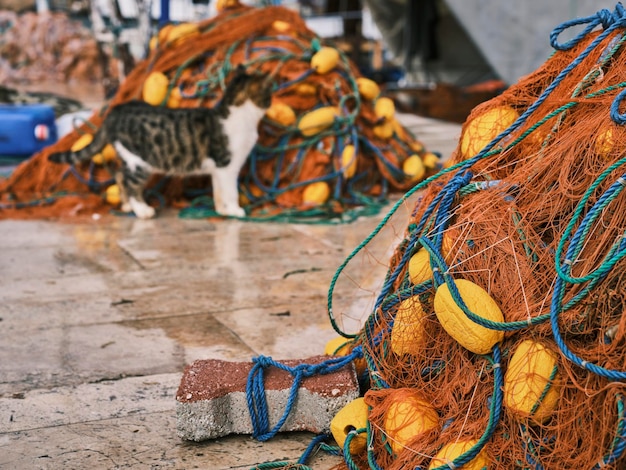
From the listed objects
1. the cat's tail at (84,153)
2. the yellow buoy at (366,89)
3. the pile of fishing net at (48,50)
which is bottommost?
the pile of fishing net at (48,50)

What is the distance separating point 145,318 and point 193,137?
7.78 feet

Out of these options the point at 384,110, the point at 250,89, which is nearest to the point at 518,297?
the point at 250,89

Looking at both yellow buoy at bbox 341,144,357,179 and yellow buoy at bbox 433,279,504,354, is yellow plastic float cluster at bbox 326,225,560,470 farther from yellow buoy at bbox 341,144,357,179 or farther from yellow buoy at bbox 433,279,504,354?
yellow buoy at bbox 341,144,357,179

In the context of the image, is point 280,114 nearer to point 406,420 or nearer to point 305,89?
point 305,89

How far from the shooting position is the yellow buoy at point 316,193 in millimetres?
6359

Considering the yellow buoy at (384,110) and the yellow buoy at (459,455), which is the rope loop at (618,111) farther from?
the yellow buoy at (384,110)

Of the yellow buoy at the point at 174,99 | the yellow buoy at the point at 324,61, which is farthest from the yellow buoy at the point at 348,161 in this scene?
the yellow buoy at the point at 174,99

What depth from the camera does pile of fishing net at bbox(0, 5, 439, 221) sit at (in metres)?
6.42

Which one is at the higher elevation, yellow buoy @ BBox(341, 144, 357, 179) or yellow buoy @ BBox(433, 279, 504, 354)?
yellow buoy @ BBox(433, 279, 504, 354)

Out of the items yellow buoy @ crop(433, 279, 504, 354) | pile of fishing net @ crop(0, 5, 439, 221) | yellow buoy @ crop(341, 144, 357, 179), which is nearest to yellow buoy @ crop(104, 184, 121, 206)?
pile of fishing net @ crop(0, 5, 439, 221)

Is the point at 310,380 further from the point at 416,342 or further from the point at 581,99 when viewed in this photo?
the point at 581,99

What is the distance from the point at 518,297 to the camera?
7.31 ft

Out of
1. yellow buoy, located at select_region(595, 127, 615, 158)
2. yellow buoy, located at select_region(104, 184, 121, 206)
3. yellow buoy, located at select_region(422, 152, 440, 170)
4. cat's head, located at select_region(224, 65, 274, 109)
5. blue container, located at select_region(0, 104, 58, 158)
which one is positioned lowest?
blue container, located at select_region(0, 104, 58, 158)

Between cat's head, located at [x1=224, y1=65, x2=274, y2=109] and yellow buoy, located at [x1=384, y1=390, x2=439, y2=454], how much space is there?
3.94 m
